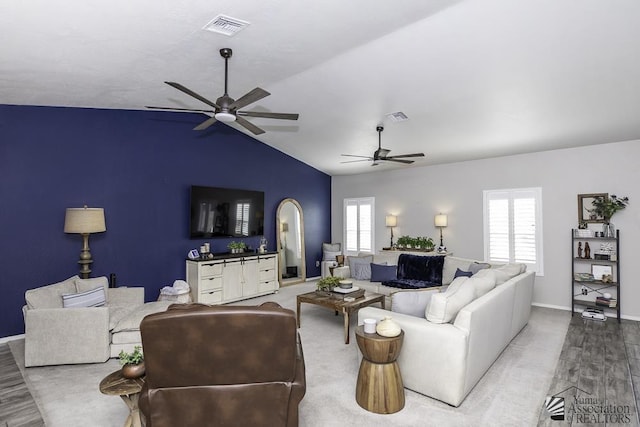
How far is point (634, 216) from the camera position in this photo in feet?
17.2

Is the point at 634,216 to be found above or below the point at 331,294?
above

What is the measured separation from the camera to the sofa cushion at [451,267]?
552cm

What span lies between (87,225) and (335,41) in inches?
Answer: 152

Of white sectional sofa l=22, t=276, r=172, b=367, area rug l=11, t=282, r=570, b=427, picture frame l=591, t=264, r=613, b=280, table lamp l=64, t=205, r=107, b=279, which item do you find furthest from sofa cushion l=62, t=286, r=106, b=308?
picture frame l=591, t=264, r=613, b=280

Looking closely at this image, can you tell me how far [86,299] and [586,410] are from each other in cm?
491

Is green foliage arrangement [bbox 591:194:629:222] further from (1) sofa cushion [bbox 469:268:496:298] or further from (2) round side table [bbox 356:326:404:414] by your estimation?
(2) round side table [bbox 356:326:404:414]

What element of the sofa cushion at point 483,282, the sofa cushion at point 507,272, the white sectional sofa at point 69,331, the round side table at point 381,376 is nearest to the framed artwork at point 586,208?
the sofa cushion at point 507,272

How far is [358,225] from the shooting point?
8.80m

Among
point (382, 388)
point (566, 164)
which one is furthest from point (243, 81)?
point (566, 164)

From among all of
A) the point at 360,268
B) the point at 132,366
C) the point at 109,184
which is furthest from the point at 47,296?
the point at 360,268

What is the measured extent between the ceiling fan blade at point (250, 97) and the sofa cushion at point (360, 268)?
3673 millimetres

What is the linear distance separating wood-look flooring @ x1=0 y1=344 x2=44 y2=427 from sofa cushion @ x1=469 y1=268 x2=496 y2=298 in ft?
12.2

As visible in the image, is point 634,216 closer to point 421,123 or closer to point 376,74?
point 421,123

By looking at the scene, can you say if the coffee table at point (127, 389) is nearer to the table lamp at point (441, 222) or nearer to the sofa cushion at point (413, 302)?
the sofa cushion at point (413, 302)
